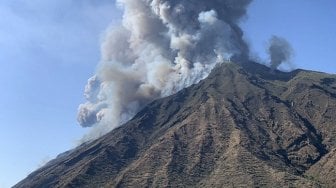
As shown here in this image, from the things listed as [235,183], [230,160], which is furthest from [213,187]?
[230,160]

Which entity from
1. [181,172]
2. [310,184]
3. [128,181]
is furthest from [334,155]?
[128,181]

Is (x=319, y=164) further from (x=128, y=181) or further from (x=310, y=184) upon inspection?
(x=128, y=181)

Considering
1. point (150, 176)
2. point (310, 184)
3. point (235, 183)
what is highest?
point (150, 176)

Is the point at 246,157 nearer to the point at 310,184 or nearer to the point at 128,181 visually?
the point at 310,184

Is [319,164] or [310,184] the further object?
[319,164]

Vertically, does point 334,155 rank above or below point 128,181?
below

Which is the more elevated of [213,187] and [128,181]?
[128,181]

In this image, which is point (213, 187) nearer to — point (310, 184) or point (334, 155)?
point (310, 184)

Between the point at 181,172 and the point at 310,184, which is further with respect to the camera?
the point at 181,172
